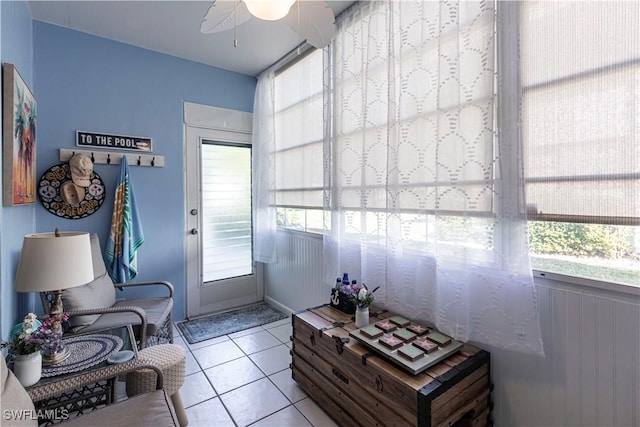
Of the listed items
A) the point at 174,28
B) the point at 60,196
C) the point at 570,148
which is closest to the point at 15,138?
the point at 60,196

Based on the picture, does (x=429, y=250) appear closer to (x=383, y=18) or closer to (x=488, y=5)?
(x=488, y=5)

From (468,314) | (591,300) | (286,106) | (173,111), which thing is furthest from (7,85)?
(591,300)

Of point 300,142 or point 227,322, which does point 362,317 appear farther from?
point 227,322

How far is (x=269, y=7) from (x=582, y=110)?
1.29 m

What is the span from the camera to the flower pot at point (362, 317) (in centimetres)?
178

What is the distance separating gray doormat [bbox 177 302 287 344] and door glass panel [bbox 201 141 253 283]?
426 millimetres

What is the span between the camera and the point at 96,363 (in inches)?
53.1

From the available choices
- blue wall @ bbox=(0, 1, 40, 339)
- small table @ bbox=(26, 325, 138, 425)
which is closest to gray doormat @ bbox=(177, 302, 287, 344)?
blue wall @ bbox=(0, 1, 40, 339)

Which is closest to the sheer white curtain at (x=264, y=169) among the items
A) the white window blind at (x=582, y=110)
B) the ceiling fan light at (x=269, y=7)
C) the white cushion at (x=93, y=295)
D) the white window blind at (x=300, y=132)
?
the white window blind at (x=300, y=132)

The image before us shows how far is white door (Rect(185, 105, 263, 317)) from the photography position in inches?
124

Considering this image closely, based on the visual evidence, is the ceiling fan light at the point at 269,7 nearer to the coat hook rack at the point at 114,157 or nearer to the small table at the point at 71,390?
the small table at the point at 71,390

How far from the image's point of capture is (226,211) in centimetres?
337

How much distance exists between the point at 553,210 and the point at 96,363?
217 centimetres

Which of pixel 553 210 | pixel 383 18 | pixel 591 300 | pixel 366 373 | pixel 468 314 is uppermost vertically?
pixel 383 18
